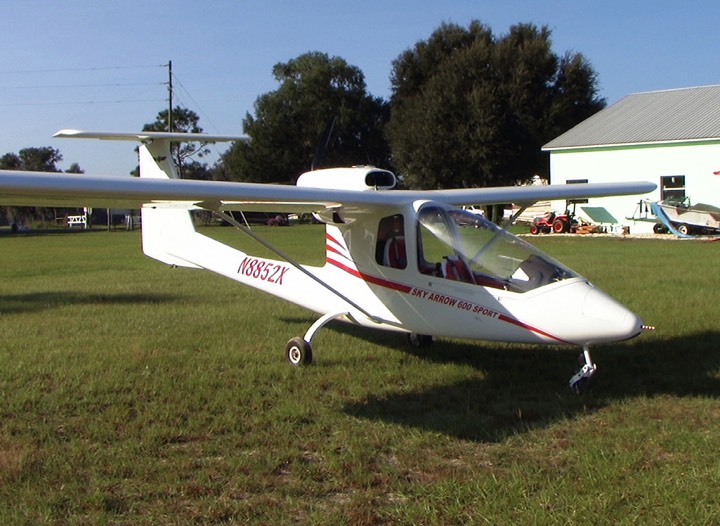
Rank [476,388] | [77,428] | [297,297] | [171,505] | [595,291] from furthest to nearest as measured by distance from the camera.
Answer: [297,297]
[476,388]
[595,291]
[77,428]
[171,505]

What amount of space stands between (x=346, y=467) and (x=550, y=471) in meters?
1.36

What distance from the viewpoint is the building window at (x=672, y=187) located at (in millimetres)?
31852

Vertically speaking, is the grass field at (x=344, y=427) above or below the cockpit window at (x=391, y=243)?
below

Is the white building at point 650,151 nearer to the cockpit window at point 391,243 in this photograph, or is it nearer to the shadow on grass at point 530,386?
the shadow on grass at point 530,386

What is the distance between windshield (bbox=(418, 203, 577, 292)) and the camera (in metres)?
6.72

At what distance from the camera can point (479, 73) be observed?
42.6m

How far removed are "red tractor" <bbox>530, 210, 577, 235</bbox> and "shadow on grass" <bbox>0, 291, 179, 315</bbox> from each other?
2399cm

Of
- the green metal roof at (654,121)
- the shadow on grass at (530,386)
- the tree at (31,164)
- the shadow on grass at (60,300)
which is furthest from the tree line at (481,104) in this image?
the tree at (31,164)

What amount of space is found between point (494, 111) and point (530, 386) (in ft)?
118

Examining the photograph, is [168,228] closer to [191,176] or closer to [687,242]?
[687,242]

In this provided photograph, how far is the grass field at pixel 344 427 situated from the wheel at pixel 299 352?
163 millimetres

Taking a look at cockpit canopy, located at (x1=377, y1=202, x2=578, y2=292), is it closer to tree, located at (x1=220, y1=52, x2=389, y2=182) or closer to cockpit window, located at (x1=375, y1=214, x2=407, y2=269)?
cockpit window, located at (x1=375, y1=214, x2=407, y2=269)

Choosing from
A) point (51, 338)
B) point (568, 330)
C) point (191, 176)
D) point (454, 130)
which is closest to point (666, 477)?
point (568, 330)

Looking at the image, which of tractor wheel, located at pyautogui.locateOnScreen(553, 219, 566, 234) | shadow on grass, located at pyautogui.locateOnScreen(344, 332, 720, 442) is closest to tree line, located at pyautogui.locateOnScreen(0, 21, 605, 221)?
tractor wheel, located at pyautogui.locateOnScreen(553, 219, 566, 234)
